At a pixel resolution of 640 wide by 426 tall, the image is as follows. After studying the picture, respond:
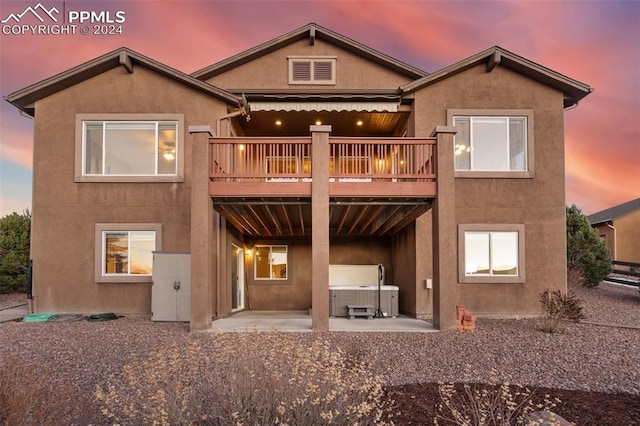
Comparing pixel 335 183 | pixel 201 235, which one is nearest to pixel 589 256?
pixel 335 183

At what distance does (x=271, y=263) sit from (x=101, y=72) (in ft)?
25.0

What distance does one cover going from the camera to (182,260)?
10906mm

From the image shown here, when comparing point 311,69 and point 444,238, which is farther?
point 311,69

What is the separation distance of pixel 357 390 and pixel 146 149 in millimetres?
9783

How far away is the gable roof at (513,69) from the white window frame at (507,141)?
0.96m

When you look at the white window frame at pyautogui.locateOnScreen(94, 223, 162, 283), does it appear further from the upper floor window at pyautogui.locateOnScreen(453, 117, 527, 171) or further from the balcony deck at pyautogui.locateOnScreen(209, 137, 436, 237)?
the upper floor window at pyautogui.locateOnScreen(453, 117, 527, 171)

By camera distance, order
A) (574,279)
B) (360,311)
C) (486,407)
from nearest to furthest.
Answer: (486,407) → (360,311) → (574,279)

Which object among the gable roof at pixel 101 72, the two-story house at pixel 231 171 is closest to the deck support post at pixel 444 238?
the two-story house at pixel 231 171

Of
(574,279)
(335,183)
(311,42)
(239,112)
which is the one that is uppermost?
(311,42)

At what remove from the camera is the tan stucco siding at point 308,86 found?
42.6ft

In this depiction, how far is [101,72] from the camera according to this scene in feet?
39.7

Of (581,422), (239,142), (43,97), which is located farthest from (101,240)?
(581,422)

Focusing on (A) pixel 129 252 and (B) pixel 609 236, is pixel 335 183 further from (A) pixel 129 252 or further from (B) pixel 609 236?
(B) pixel 609 236

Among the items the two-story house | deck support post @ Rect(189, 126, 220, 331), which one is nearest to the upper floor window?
the two-story house
